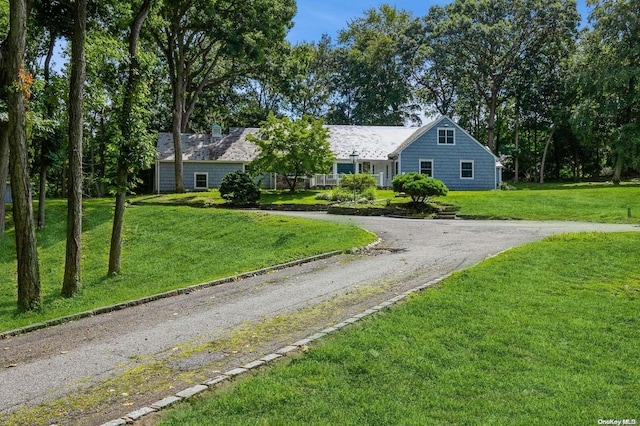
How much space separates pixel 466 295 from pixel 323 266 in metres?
3.95

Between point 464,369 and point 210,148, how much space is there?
33.0 metres

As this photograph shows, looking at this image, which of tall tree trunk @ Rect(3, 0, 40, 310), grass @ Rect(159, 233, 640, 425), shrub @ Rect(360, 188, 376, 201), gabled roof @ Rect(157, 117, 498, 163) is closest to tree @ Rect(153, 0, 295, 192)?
gabled roof @ Rect(157, 117, 498, 163)

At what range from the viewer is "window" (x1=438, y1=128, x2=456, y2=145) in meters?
33.9

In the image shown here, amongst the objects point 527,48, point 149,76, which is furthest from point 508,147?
point 149,76

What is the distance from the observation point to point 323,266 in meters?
10.9

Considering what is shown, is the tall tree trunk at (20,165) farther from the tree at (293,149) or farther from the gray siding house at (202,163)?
the gray siding house at (202,163)

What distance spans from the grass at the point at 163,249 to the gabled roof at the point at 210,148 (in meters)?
12.2

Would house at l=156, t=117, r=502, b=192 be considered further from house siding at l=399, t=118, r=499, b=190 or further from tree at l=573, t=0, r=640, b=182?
tree at l=573, t=0, r=640, b=182

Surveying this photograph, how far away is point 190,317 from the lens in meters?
7.29

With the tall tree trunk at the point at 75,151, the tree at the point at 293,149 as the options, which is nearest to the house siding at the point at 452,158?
the tree at the point at 293,149

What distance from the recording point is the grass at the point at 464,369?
406 cm

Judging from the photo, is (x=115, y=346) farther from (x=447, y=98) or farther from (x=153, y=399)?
(x=447, y=98)

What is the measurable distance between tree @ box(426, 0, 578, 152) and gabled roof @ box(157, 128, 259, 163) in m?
22.1

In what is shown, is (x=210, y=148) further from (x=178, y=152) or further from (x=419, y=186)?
(x=419, y=186)
